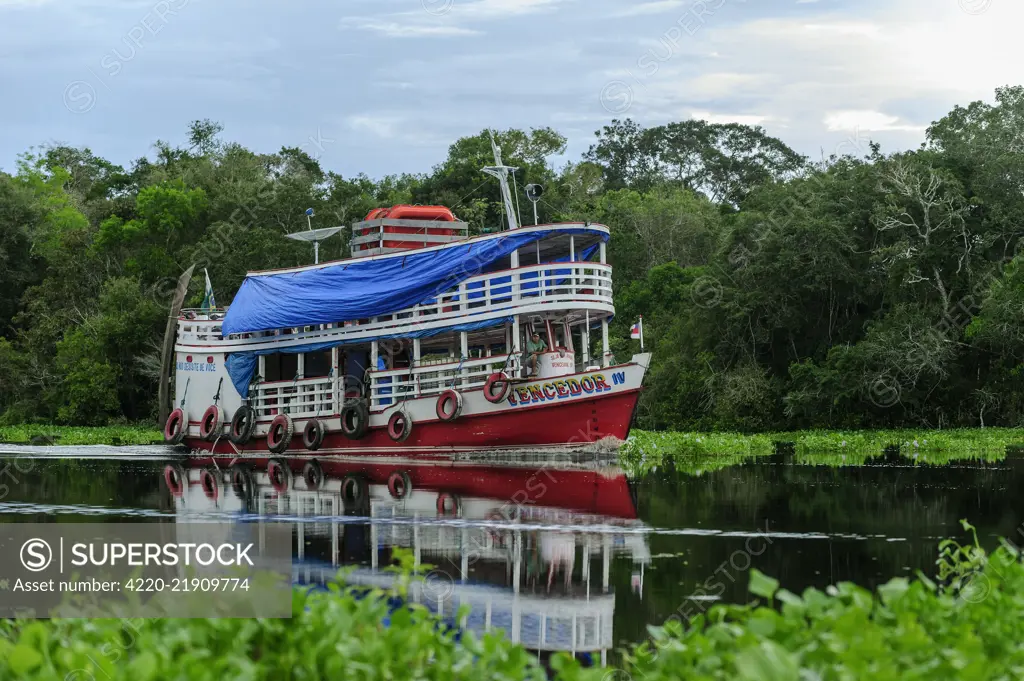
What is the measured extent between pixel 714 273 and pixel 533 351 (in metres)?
13.0

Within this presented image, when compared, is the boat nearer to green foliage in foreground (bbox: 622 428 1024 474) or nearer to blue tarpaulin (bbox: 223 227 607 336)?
blue tarpaulin (bbox: 223 227 607 336)

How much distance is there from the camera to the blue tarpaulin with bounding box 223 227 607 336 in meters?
24.6

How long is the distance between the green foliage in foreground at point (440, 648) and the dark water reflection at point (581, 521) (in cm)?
234

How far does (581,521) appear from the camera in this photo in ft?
46.9

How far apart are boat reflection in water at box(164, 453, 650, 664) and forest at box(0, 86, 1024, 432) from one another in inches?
477

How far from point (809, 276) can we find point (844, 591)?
29156 millimetres

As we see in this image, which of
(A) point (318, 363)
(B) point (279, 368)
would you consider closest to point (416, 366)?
(A) point (318, 363)

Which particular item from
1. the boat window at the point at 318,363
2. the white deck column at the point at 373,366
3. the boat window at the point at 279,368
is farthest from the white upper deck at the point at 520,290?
the boat window at the point at 318,363

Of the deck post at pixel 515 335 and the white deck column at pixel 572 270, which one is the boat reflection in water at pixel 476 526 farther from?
the white deck column at pixel 572 270

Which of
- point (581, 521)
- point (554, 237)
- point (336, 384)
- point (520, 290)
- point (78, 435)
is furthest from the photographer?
point (78, 435)

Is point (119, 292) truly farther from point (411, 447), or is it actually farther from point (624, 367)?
point (624, 367)

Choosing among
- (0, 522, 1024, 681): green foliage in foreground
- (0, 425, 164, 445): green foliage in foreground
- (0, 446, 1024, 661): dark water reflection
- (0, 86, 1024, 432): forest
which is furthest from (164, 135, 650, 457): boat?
(0, 522, 1024, 681): green foliage in foreground

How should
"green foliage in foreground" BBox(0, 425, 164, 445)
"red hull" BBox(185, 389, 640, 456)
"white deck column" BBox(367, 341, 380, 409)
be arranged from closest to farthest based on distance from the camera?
1. "red hull" BBox(185, 389, 640, 456)
2. "white deck column" BBox(367, 341, 380, 409)
3. "green foliage in foreground" BBox(0, 425, 164, 445)

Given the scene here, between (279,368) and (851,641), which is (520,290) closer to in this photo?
(279,368)
